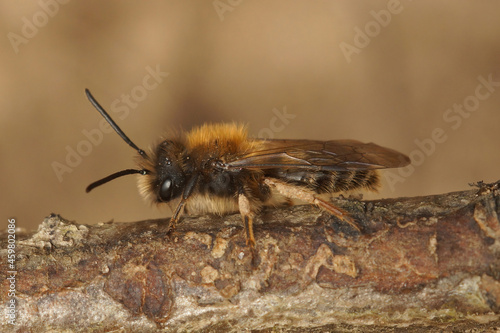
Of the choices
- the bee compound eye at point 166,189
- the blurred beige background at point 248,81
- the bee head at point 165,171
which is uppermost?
the blurred beige background at point 248,81

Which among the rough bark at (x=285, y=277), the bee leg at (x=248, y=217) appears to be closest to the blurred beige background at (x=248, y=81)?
the bee leg at (x=248, y=217)

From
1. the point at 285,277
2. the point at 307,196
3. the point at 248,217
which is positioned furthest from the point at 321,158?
the point at 285,277

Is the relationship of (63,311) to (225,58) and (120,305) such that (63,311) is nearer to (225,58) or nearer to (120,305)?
(120,305)

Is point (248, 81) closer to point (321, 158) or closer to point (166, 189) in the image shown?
point (321, 158)

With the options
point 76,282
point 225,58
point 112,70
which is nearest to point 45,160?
point 112,70

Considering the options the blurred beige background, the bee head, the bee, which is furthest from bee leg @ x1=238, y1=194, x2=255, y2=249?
the blurred beige background

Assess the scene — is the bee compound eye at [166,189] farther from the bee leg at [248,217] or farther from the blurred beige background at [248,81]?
the blurred beige background at [248,81]
